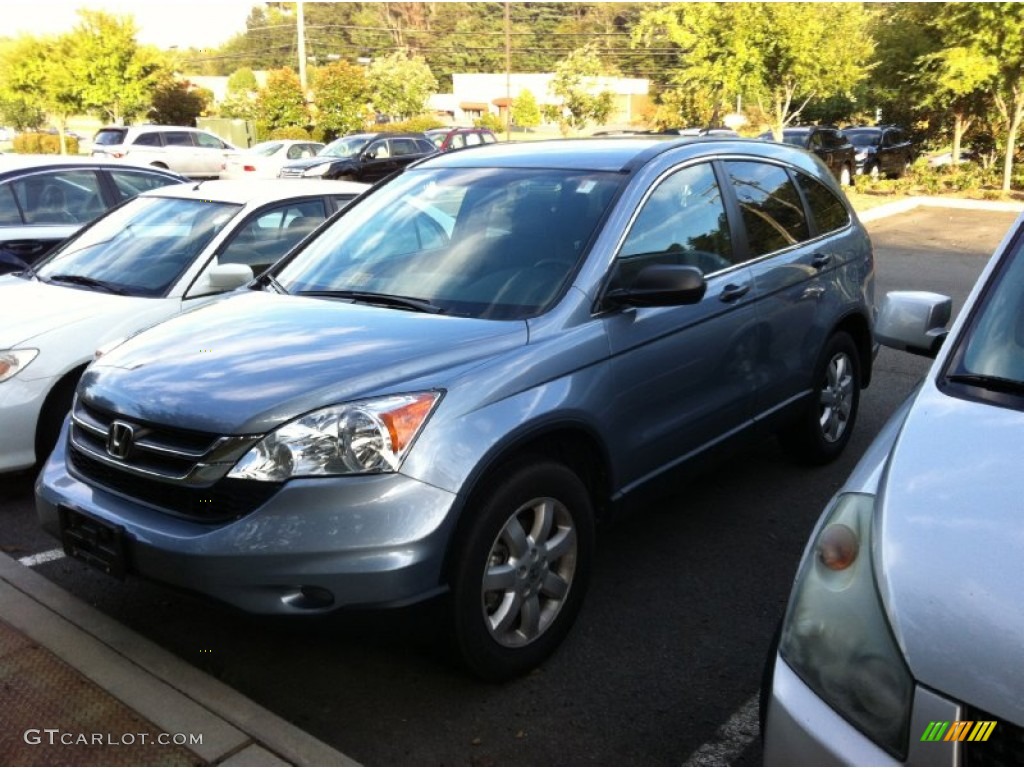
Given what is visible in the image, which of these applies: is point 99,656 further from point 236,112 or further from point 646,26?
point 236,112

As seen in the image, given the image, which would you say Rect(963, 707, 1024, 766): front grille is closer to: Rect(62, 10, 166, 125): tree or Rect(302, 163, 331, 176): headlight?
Rect(302, 163, 331, 176): headlight

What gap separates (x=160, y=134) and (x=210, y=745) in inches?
1021

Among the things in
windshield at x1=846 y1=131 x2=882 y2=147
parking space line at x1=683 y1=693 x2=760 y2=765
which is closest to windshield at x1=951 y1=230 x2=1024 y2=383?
parking space line at x1=683 y1=693 x2=760 y2=765

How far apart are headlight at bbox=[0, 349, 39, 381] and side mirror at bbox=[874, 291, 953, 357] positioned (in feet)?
12.8

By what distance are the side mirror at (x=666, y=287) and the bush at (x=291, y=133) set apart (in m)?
38.7

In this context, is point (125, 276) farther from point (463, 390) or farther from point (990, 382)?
point (990, 382)

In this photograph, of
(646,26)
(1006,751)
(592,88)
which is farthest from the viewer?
(592,88)

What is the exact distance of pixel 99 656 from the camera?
10.6ft

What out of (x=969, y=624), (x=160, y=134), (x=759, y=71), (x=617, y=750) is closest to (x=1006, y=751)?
(x=969, y=624)

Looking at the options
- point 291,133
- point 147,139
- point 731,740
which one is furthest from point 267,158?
point 731,740

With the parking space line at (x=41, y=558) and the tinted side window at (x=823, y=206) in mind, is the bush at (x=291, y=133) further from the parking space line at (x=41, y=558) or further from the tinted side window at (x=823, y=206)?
the parking space line at (x=41, y=558)

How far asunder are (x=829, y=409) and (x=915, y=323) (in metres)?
2.05

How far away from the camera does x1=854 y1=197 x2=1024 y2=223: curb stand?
66.0ft

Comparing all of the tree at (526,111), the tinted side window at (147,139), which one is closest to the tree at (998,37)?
the tinted side window at (147,139)
